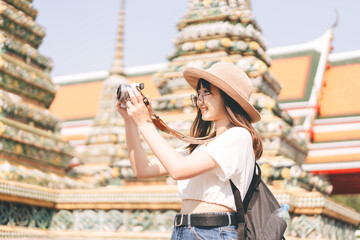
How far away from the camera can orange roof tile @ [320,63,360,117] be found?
9.57 m

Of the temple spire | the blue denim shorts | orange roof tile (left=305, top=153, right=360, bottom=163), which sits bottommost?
the blue denim shorts

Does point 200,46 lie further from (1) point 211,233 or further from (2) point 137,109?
(1) point 211,233

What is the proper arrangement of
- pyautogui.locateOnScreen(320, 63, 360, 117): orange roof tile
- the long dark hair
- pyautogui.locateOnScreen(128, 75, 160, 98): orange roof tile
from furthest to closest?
1. pyautogui.locateOnScreen(128, 75, 160, 98): orange roof tile
2. pyautogui.locateOnScreen(320, 63, 360, 117): orange roof tile
3. the long dark hair

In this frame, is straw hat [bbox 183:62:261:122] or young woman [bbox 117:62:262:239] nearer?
young woman [bbox 117:62:262:239]

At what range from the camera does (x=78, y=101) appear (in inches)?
526

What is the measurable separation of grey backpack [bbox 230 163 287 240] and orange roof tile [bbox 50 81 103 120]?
10670mm

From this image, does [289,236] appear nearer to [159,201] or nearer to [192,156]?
[159,201]

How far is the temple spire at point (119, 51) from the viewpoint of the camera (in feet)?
43.5

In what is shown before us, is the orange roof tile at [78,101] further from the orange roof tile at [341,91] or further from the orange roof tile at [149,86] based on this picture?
the orange roof tile at [341,91]

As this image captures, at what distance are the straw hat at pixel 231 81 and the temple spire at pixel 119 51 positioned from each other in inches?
432

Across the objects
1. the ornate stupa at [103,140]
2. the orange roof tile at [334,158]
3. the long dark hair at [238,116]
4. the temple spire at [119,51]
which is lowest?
the long dark hair at [238,116]

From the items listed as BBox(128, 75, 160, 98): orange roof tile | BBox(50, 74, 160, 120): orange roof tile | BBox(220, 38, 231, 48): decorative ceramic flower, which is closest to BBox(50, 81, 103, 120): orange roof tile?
BBox(50, 74, 160, 120): orange roof tile

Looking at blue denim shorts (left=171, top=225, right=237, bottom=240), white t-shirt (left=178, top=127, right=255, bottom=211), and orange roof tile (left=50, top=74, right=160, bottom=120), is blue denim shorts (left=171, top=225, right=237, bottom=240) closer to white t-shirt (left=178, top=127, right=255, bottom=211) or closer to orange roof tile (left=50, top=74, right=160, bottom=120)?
white t-shirt (left=178, top=127, right=255, bottom=211)

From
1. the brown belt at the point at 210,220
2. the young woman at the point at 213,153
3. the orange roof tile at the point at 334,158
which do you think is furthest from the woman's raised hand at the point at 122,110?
the orange roof tile at the point at 334,158
